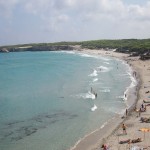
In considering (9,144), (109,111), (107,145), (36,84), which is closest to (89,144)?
(107,145)

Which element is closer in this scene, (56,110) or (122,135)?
(122,135)

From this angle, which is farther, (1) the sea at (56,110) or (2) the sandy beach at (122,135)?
(1) the sea at (56,110)

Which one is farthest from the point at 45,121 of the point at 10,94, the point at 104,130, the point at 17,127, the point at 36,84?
the point at 36,84

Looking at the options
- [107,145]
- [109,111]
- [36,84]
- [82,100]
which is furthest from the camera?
[36,84]

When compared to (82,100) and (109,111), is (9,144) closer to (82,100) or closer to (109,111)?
(109,111)

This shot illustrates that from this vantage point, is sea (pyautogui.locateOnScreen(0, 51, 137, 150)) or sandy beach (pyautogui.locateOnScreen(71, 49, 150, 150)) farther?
sea (pyautogui.locateOnScreen(0, 51, 137, 150))

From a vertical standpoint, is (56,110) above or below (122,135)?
above

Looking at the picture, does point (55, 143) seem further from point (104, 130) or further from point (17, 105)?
point (17, 105)

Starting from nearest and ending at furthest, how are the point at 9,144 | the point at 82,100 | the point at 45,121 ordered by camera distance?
the point at 9,144, the point at 45,121, the point at 82,100

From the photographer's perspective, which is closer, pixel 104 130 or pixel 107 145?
pixel 107 145
